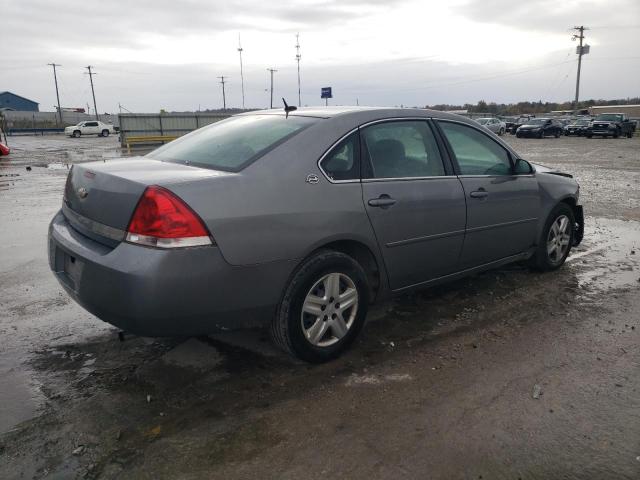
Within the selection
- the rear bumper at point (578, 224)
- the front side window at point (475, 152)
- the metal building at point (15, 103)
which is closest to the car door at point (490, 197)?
the front side window at point (475, 152)

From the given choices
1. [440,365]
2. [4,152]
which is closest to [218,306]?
[440,365]

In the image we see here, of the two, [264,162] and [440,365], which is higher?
[264,162]

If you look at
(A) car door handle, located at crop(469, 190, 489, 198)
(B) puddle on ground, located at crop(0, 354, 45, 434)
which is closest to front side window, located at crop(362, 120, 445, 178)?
(A) car door handle, located at crop(469, 190, 489, 198)

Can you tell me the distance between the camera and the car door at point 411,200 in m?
3.67

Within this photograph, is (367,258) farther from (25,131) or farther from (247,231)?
(25,131)

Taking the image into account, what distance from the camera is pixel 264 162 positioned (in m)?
3.17

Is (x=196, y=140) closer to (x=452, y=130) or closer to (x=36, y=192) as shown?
(x=452, y=130)

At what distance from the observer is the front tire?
3230mm

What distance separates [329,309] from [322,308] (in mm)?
56

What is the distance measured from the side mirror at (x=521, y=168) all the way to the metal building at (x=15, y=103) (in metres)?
115

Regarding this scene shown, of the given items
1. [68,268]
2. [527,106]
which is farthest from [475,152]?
[527,106]

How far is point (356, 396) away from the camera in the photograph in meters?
3.10

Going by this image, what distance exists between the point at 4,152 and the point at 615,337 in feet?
84.8

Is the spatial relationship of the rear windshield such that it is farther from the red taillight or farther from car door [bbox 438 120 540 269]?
car door [bbox 438 120 540 269]
